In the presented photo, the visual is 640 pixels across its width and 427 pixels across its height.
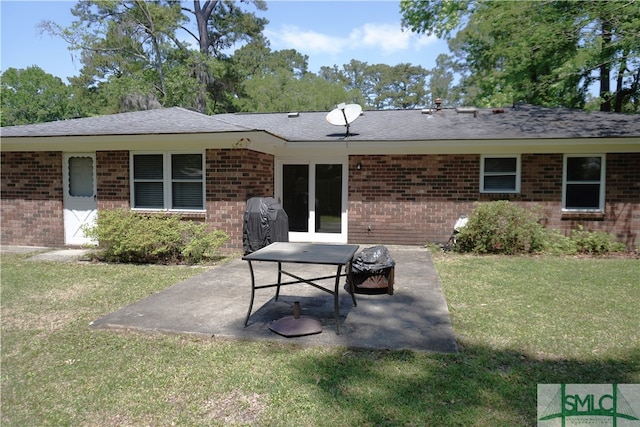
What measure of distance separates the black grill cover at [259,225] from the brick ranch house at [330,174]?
0.59 m

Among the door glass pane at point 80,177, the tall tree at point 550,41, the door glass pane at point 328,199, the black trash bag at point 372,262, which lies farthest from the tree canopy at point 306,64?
the door glass pane at point 80,177

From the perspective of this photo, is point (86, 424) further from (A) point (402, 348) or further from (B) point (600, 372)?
(B) point (600, 372)

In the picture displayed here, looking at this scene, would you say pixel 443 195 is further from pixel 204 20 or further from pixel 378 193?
pixel 204 20

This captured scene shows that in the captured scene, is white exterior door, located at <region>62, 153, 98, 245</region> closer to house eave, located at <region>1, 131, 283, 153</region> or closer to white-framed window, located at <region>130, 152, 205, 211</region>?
house eave, located at <region>1, 131, 283, 153</region>

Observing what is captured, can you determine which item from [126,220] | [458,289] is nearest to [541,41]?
[458,289]

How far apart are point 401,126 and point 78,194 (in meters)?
8.26

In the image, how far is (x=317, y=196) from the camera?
1083 centimetres

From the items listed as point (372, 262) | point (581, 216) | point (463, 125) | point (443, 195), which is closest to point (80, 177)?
point (372, 262)

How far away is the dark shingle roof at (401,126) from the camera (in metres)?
9.20

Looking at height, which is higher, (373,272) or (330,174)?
(330,174)

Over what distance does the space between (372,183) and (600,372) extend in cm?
751

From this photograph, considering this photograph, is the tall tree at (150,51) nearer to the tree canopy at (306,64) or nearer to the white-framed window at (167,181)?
the tree canopy at (306,64)

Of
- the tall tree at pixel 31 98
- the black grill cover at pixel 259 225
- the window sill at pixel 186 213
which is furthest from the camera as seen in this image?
the tall tree at pixel 31 98

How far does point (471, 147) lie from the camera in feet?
32.1
